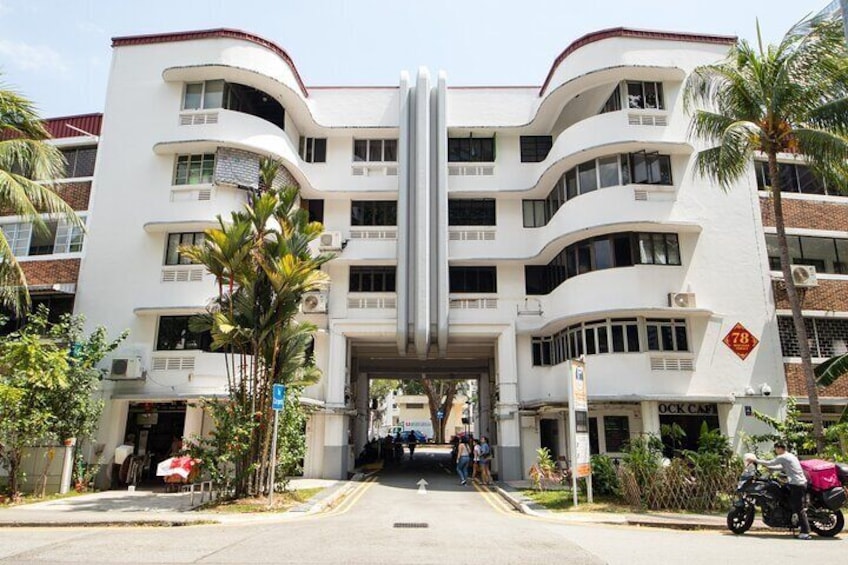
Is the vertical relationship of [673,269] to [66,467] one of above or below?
above

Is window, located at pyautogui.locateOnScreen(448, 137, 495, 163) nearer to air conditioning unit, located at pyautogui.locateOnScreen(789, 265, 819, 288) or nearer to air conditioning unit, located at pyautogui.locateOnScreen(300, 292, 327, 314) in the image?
air conditioning unit, located at pyautogui.locateOnScreen(300, 292, 327, 314)

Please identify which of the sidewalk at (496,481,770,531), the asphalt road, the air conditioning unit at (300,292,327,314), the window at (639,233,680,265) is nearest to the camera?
the asphalt road

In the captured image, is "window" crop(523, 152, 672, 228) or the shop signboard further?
"window" crop(523, 152, 672, 228)

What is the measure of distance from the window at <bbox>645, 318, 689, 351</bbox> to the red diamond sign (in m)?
1.42

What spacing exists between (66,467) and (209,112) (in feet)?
41.8

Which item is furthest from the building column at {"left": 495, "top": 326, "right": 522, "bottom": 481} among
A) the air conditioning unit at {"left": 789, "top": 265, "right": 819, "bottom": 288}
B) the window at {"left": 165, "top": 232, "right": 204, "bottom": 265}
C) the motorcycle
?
the window at {"left": 165, "top": 232, "right": 204, "bottom": 265}

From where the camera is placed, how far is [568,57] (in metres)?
22.0

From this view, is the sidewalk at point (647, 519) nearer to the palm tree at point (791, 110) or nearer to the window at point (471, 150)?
the palm tree at point (791, 110)

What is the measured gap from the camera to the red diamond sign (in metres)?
19.4

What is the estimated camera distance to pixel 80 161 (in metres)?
22.3

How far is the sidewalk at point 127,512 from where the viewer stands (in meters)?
11.7

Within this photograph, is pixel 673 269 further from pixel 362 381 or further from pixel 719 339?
pixel 362 381

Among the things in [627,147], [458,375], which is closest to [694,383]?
[627,147]

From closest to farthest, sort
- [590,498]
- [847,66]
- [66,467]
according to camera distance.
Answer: [590,498], [847,66], [66,467]
